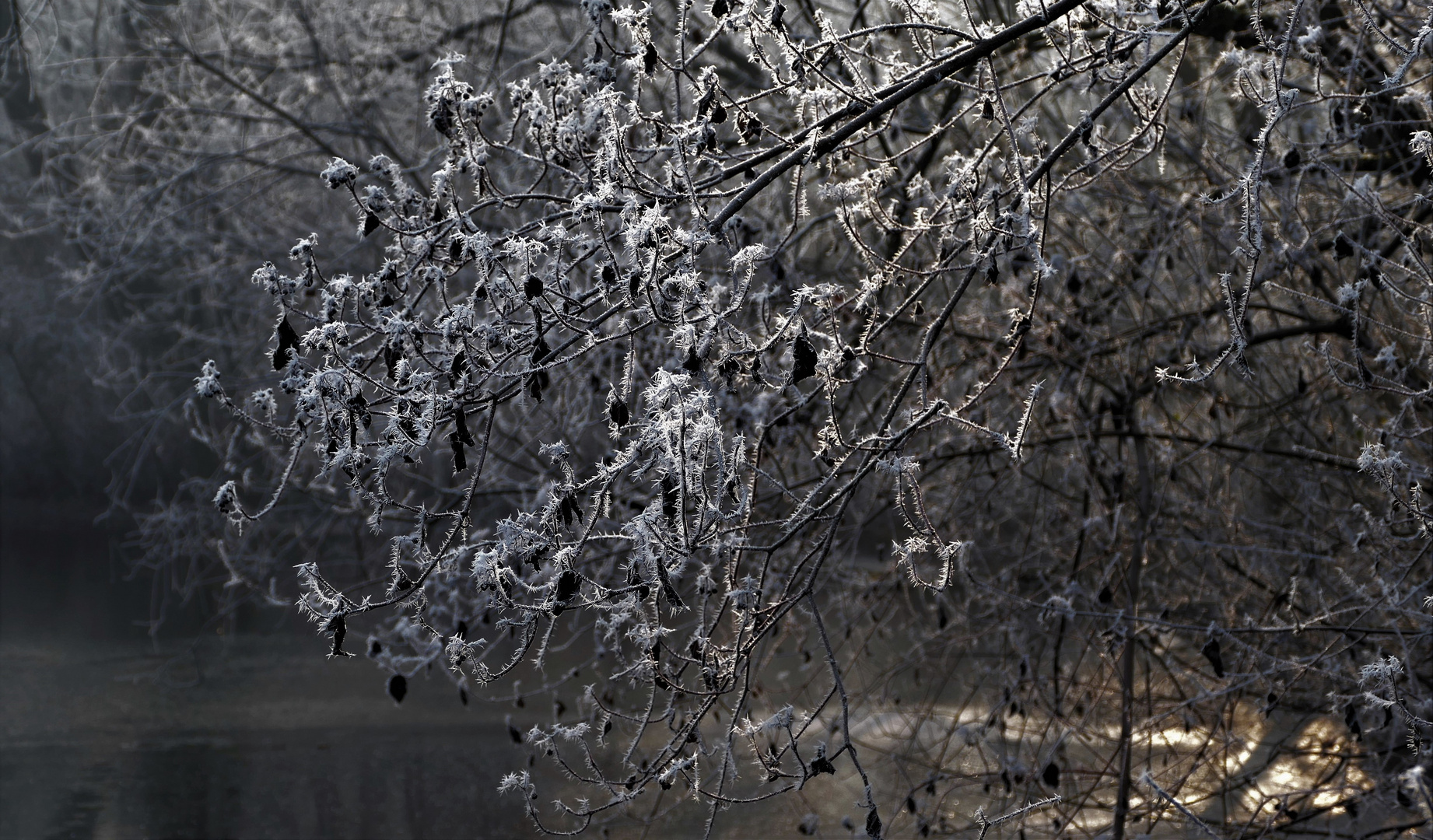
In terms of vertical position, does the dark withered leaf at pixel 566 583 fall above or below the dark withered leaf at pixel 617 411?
below

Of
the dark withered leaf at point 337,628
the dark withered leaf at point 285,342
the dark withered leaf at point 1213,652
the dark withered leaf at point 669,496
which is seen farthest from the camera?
the dark withered leaf at point 1213,652

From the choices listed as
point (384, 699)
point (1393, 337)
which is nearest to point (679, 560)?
point (1393, 337)

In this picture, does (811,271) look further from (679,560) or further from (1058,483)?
(679,560)

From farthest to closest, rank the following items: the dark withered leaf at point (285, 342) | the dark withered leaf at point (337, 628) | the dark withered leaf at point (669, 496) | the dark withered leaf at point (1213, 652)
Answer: the dark withered leaf at point (1213, 652), the dark withered leaf at point (285, 342), the dark withered leaf at point (337, 628), the dark withered leaf at point (669, 496)

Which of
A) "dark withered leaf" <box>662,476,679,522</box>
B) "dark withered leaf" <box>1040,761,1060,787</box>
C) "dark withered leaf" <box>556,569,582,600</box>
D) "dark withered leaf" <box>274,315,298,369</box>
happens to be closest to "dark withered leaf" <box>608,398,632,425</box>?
"dark withered leaf" <box>662,476,679,522</box>

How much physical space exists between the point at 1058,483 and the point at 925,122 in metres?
1.90

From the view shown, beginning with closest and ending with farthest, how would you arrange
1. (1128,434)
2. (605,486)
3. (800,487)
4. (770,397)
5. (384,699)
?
(605,486) < (770,397) < (1128,434) < (800,487) < (384,699)

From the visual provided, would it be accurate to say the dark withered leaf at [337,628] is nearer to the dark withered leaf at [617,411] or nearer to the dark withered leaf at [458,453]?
the dark withered leaf at [458,453]

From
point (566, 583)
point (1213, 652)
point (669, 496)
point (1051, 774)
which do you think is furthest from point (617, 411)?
point (1051, 774)

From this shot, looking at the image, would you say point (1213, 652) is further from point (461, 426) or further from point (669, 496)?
point (461, 426)

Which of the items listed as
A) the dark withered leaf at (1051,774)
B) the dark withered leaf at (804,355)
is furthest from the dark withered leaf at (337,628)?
the dark withered leaf at (1051,774)

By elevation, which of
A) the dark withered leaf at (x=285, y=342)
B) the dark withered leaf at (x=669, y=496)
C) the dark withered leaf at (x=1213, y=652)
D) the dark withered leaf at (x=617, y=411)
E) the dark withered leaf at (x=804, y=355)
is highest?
the dark withered leaf at (x=285, y=342)

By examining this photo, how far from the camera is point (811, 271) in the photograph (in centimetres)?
691

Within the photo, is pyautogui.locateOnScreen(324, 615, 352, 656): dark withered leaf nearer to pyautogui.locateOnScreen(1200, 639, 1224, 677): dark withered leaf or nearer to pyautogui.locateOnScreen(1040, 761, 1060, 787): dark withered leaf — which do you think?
pyautogui.locateOnScreen(1200, 639, 1224, 677): dark withered leaf
